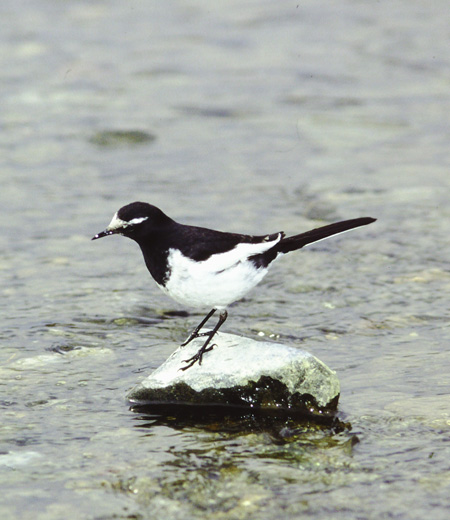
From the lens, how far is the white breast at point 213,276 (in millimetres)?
5859

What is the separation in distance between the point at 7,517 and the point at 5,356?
2451 mm

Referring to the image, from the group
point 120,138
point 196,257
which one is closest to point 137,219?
point 196,257

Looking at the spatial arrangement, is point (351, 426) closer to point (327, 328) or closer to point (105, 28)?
point (327, 328)

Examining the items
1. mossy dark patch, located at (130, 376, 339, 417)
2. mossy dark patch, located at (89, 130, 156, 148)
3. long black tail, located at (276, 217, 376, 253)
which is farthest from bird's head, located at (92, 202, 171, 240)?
mossy dark patch, located at (89, 130, 156, 148)

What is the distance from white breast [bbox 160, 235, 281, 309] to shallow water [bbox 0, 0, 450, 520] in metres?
0.83

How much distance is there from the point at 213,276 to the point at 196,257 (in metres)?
0.16

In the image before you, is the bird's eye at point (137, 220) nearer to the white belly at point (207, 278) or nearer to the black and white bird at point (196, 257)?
the black and white bird at point (196, 257)

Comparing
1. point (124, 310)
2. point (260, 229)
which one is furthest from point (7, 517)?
point (260, 229)

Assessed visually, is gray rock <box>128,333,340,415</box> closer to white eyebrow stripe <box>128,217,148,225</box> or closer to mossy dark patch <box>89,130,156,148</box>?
white eyebrow stripe <box>128,217,148,225</box>

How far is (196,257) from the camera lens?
5863 mm

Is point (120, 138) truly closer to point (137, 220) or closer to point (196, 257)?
point (137, 220)

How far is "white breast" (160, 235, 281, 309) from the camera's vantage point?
5.86 meters

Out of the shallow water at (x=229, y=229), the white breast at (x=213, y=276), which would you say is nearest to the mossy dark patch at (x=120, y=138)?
the shallow water at (x=229, y=229)

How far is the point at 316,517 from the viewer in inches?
176
